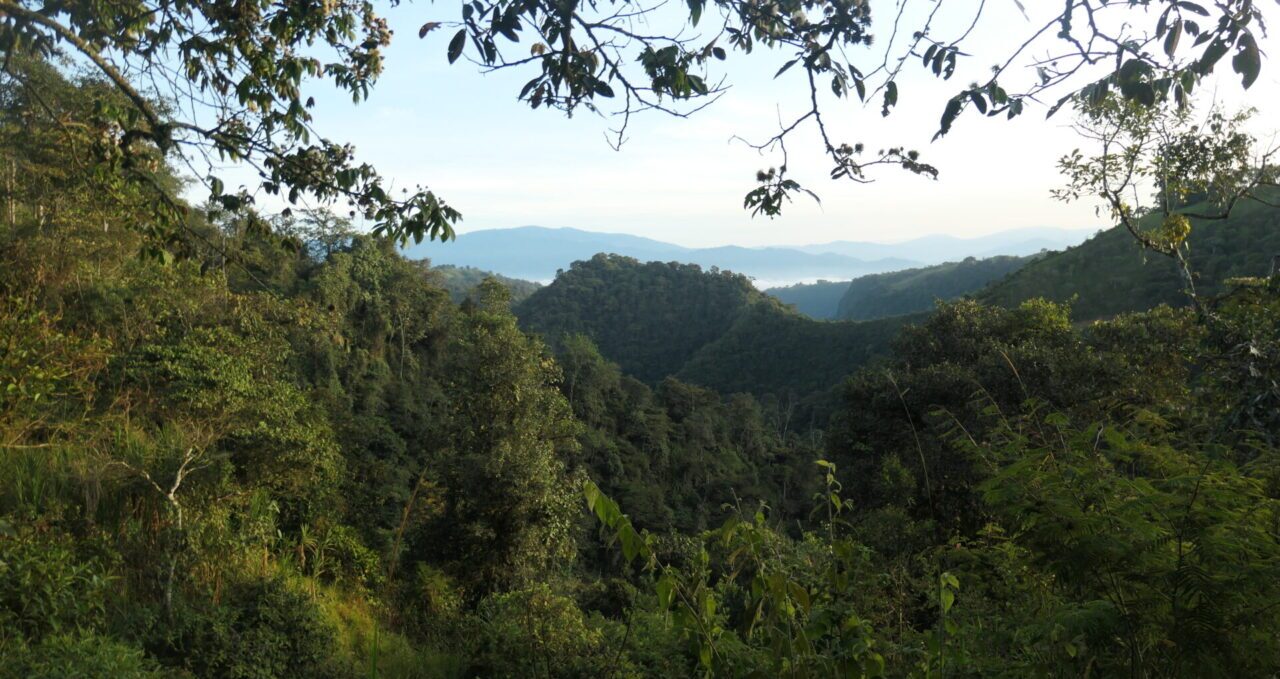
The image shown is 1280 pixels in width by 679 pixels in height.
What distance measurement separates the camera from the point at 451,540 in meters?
10.6

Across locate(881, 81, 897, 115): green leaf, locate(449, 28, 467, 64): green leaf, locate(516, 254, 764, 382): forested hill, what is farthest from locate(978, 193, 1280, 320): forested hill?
locate(516, 254, 764, 382): forested hill

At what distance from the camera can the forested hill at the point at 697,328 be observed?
153ft

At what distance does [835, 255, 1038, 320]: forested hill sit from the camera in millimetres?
70500

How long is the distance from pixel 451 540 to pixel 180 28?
8.36m

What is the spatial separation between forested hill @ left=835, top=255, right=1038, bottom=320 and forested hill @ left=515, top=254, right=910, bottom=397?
11982 millimetres

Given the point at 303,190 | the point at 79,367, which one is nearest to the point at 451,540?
the point at 79,367

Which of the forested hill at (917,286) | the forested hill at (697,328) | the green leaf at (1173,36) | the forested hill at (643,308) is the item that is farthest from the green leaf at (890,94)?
the forested hill at (917,286)

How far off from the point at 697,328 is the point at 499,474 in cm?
5357

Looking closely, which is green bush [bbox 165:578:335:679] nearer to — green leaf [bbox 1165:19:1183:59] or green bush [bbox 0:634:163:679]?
green bush [bbox 0:634:163:679]

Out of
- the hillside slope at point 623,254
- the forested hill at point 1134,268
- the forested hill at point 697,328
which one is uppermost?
the hillside slope at point 623,254

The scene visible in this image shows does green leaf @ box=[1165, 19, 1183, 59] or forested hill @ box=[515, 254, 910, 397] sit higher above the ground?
green leaf @ box=[1165, 19, 1183, 59]

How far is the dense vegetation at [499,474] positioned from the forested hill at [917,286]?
178ft

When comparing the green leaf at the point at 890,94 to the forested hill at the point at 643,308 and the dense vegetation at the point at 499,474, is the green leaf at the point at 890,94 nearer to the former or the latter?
the dense vegetation at the point at 499,474

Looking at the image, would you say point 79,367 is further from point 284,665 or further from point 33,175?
point 33,175
